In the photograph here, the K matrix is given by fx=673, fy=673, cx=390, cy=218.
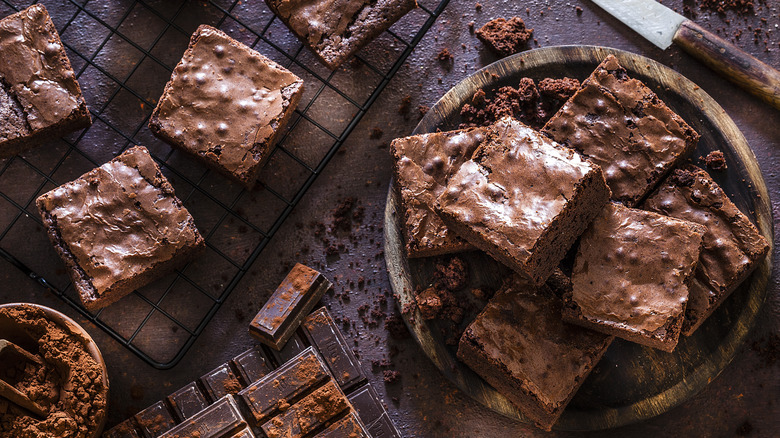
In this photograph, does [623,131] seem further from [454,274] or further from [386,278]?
[386,278]

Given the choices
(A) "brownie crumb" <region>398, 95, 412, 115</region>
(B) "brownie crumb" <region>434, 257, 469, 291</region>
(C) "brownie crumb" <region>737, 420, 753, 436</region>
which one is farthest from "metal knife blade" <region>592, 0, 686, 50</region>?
(C) "brownie crumb" <region>737, 420, 753, 436</region>

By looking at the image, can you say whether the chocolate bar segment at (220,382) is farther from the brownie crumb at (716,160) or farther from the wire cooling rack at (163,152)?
the brownie crumb at (716,160)

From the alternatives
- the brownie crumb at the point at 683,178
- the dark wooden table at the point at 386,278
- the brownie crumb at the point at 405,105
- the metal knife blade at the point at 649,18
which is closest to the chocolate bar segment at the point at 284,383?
the dark wooden table at the point at 386,278

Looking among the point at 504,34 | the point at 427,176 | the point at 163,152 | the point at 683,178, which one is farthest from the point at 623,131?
the point at 163,152

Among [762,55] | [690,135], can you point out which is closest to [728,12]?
[762,55]

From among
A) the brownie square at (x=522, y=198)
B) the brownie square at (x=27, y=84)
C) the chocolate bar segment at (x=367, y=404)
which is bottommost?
the chocolate bar segment at (x=367, y=404)

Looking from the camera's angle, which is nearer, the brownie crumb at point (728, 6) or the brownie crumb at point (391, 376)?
the brownie crumb at point (391, 376)

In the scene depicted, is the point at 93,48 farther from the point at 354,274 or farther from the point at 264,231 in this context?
the point at 354,274

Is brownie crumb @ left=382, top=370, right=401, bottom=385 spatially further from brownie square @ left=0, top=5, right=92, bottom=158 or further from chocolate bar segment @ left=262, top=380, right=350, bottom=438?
brownie square @ left=0, top=5, right=92, bottom=158
